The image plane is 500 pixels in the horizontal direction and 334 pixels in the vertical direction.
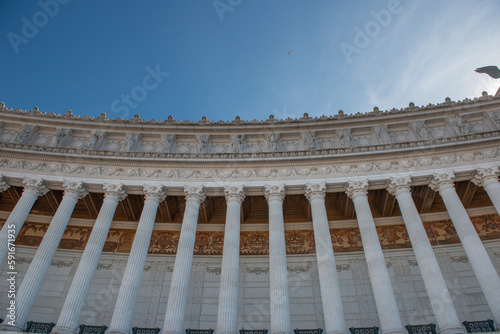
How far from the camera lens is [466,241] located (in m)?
16.9

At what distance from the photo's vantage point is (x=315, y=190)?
19688mm

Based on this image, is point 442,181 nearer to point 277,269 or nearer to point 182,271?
point 277,269

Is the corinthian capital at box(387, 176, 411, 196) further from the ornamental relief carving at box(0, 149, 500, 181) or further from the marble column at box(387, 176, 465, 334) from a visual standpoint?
the ornamental relief carving at box(0, 149, 500, 181)

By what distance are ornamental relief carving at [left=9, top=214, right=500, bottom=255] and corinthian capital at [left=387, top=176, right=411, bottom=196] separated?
14.8ft

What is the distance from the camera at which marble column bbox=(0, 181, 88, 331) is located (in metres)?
15.3

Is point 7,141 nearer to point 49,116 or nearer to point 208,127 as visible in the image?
point 49,116

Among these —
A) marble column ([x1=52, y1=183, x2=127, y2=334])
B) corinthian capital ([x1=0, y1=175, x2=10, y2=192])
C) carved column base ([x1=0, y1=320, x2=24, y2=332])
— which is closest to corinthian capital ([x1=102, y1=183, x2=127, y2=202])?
marble column ([x1=52, y1=183, x2=127, y2=334])

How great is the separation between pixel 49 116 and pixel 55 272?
963cm

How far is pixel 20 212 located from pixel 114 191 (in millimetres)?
4631

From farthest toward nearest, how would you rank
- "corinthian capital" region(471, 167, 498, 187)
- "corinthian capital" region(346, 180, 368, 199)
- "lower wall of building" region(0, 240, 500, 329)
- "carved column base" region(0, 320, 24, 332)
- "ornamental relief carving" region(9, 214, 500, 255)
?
"ornamental relief carving" region(9, 214, 500, 255) < "lower wall of building" region(0, 240, 500, 329) < "corinthian capital" region(346, 180, 368, 199) < "corinthian capital" region(471, 167, 498, 187) < "carved column base" region(0, 320, 24, 332)

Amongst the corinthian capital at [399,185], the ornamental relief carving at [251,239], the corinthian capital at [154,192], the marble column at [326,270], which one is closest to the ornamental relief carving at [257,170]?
the corinthian capital at [399,185]

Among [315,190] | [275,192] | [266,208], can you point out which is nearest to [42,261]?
[275,192]

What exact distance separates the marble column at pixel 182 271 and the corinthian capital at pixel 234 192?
134 cm

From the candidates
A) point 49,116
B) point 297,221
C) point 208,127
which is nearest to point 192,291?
point 297,221
